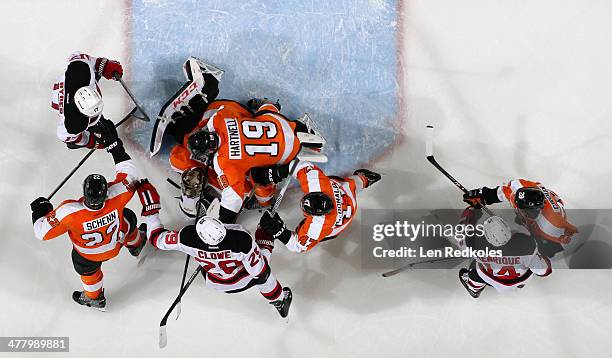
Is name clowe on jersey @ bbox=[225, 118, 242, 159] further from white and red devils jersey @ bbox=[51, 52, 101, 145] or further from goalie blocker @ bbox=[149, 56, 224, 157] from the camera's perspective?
white and red devils jersey @ bbox=[51, 52, 101, 145]

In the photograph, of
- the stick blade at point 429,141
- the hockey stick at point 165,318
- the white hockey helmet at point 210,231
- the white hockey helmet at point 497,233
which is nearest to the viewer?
the white hockey helmet at point 210,231

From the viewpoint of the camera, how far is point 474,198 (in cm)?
408

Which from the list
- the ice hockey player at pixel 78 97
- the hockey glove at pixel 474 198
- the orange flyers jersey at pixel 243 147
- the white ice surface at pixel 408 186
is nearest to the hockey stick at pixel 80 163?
the white ice surface at pixel 408 186

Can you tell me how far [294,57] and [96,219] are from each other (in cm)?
202

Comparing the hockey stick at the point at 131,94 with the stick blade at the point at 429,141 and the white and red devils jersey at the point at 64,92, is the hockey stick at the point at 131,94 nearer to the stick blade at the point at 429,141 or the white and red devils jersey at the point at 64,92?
the white and red devils jersey at the point at 64,92

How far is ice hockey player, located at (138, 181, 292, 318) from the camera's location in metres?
3.37

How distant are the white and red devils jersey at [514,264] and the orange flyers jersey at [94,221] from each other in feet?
8.45

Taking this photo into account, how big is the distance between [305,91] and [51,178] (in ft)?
7.17

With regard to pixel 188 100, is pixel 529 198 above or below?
below

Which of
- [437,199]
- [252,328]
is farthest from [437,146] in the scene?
[252,328]

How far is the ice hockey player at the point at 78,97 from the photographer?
3654mm

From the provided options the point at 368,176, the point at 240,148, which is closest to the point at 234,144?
the point at 240,148

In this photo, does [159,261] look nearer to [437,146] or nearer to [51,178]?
[51,178]

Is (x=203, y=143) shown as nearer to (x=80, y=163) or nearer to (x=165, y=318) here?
(x=80, y=163)
